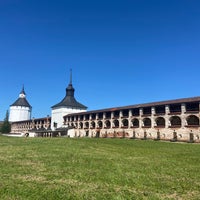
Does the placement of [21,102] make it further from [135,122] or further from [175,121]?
[175,121]

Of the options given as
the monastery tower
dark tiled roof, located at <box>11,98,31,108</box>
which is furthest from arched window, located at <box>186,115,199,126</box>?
dark tiled roof, located at <box>11,98,31,108</box>

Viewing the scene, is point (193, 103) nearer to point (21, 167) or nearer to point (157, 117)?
point (157, 117)

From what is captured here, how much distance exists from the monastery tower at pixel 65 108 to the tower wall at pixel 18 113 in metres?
33.7

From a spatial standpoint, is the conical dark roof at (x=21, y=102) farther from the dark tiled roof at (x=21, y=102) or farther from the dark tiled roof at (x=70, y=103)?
the dark tiled roof at (x=70, y=103)

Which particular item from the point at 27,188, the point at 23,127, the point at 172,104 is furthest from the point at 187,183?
the point at 23,127

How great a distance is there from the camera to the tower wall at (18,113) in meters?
111

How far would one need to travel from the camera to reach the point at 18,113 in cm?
11138

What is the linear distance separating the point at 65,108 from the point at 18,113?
4148cm

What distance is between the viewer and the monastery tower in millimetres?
77750

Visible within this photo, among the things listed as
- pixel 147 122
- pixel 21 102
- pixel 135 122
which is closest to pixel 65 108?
pixel 135 122

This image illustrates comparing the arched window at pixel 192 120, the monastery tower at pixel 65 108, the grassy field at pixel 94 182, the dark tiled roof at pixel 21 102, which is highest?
the dark tiled roof at pixel 21 102

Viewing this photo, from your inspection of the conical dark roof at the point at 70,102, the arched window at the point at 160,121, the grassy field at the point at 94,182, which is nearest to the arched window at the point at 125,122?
the arched window at the point at 160,121

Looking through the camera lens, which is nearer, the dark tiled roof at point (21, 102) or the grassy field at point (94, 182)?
the grassy field at point (94, 182)

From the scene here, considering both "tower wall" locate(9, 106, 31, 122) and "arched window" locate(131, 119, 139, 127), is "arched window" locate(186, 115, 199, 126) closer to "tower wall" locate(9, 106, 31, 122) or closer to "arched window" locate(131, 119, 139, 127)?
"arched window" locate(131, 119, 139, 127)
